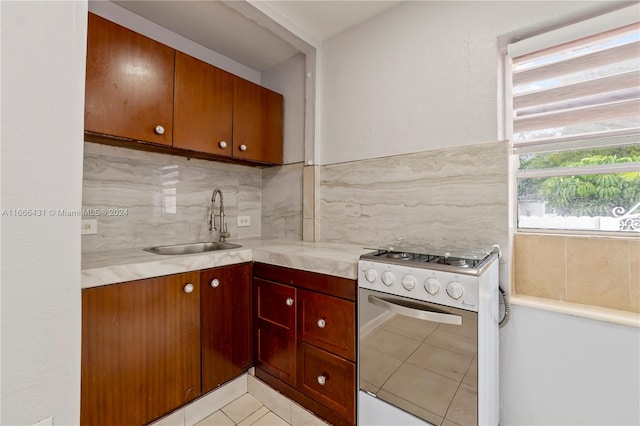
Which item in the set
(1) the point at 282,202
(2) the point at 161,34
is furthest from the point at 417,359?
(2) the point at 161,34

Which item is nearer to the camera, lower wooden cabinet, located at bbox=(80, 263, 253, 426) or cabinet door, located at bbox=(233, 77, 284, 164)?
lower wooden cabinet, located at bbox=(80, 263, 253, 426)

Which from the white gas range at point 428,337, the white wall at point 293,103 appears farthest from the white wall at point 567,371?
the white wall at point 293,103

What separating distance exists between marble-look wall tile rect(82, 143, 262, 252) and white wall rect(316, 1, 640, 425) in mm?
906

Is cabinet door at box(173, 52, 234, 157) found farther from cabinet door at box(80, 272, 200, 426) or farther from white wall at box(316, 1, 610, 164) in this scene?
cabinet door at box(80, 272, 200, 426)

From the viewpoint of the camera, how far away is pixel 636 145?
128cm

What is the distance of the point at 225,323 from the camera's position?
1.68 metres

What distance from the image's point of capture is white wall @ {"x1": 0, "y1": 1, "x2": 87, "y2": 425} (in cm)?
52

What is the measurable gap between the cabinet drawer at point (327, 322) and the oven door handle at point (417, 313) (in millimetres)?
161

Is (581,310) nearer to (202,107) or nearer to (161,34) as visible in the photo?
(202,107)

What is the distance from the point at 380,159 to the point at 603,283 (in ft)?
4.30

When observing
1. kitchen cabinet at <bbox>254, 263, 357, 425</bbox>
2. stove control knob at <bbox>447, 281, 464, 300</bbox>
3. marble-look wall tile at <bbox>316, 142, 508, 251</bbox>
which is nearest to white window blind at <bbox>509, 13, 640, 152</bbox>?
marble-look wall tile at <bbox>316, 142, 508, 251</bbox>

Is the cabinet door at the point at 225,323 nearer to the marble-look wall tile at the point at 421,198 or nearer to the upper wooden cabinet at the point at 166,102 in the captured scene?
the marble-look wall tile at the point at 421,198

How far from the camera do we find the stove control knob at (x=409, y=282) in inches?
45.5

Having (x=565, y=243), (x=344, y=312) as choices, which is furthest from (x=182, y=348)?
(x=565, y=243)
